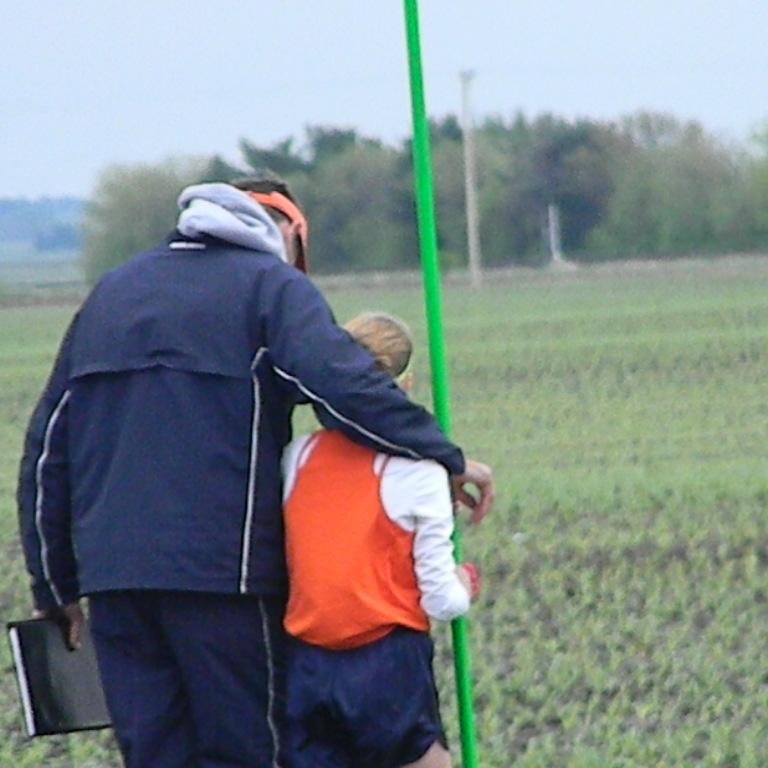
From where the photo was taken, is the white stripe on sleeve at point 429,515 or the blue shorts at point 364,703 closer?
the white stripe on sleeve at point 429,515

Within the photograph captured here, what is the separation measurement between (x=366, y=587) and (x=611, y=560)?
19.6ft

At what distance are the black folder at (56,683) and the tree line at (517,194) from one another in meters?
50.4

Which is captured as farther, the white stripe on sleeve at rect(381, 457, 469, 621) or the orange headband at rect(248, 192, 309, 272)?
the orange headband at rect(248, 192, 309, 272)

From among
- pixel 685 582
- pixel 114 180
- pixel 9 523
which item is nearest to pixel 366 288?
pixel 114 180

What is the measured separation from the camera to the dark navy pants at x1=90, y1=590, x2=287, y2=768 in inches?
165

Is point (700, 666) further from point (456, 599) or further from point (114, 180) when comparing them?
point (114, 180)

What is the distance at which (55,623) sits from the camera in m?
4.54

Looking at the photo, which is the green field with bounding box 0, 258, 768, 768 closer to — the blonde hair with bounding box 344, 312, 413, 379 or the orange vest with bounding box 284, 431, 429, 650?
the orange vest with bounding box 284, 431, 429, 650

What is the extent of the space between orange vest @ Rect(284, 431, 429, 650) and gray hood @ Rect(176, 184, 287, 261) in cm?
39

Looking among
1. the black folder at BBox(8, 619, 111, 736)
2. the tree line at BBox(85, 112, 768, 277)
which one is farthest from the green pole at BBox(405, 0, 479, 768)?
the tree line at BBox(85, 112, 768, 277)

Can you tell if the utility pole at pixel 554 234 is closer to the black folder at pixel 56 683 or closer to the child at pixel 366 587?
the black folder at pixel 56 683

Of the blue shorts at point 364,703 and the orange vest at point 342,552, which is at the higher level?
the orange vest at point 342,552

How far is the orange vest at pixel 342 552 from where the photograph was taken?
428 centimetres

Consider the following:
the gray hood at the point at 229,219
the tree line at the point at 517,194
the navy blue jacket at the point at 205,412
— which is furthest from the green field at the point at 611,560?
A: the tree line at the point at 517,194
